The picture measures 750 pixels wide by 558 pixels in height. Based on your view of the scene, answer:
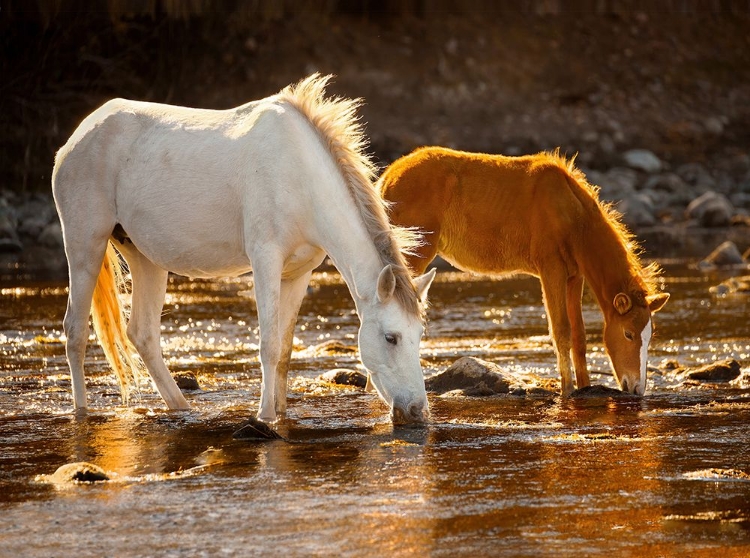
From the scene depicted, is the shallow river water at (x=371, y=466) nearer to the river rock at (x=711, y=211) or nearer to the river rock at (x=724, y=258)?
the river rock at (x=724, y=258)

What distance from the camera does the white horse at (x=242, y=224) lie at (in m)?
7.41

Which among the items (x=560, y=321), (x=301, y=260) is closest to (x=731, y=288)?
(x=560, y=321)

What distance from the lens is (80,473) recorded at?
6.03m

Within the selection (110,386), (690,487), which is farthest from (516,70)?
(690,487)

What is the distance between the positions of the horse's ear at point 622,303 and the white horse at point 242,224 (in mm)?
1972

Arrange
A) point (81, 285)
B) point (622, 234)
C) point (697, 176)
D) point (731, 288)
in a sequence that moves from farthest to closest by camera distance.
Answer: point (697, 176) → point (731, 288) → point (622, 234) → point (81, 285)

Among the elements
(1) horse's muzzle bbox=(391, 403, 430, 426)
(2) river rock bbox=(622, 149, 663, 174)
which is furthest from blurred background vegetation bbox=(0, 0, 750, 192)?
(1) horse's muzzle bbox=(391, 403, 430, 426)

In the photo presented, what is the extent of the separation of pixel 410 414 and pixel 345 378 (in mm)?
2164

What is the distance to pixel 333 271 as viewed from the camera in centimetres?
1806

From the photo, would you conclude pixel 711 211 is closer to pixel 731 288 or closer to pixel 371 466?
pixel 731 288

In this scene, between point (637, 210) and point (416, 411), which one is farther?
point (637, 210)

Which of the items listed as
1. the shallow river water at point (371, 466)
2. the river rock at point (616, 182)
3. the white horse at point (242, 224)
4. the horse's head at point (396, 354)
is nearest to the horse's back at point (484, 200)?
the shallow river water at point (371, 466)

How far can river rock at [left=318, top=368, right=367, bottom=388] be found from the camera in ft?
30.8

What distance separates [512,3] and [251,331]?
22.9 m
